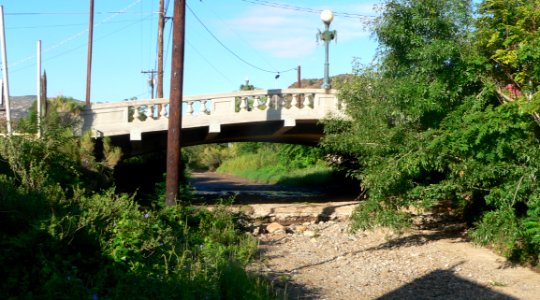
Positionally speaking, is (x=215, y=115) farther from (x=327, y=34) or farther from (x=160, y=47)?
(x=160, y=47)

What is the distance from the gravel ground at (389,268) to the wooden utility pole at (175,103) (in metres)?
2.60

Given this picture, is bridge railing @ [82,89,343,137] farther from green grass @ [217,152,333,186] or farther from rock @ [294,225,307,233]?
green grass @ [217,152,333,186]

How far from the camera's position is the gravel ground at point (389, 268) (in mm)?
10609

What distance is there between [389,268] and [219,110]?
7.90 meters

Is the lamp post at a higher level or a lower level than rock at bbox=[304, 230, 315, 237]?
higher

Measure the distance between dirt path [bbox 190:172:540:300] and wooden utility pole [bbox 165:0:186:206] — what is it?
2584 millimetres

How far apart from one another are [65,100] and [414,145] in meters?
9.36

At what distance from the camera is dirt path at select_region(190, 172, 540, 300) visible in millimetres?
10625

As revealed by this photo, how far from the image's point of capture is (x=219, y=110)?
18.5 m

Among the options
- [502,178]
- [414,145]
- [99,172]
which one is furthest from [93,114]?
[502,178]

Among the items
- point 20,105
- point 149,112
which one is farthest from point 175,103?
point 20,105

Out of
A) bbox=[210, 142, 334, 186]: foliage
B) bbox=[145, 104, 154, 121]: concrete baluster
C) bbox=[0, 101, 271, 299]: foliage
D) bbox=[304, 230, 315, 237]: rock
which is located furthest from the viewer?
bbox=[210, 142, 334, 186]: foliage

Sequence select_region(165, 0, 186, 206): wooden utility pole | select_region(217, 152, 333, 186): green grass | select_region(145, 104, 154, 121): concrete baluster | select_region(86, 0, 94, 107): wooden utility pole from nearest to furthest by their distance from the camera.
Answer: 1. select_region(165, 0, 186, 206): wooden utility pole
2. select_region(145, 104, 154, 121): concrete baluster
3. select_region(86, 0, 94, 107): wooden utility pole
4. select_region(217, 152, 333, 186): green grass

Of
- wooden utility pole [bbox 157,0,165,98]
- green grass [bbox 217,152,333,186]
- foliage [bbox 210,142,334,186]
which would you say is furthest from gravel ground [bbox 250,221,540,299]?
green grass [bbox 217,152,333,186]
